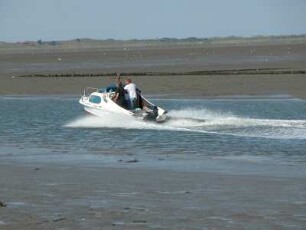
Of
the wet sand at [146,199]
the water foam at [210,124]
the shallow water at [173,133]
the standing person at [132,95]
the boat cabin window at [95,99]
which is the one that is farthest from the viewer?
the boat cabin window at [95,99]

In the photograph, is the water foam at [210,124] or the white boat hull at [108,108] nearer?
the water foam at [210,124]

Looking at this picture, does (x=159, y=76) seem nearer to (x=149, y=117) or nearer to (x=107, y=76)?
(x=107, y=76)

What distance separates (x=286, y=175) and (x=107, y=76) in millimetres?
42519

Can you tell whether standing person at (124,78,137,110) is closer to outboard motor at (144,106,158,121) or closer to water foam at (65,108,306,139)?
water foam at (65,108,306,139)

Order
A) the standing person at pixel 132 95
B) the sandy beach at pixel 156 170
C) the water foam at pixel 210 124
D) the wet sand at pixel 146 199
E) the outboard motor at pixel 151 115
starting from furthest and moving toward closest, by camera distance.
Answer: the standing person at pixel 132 95, the outboard motor at pixel 151 115, the water foam at pixel 210 124, the sandy beach at pixel 156 170, the wet sand at pixel 146 199

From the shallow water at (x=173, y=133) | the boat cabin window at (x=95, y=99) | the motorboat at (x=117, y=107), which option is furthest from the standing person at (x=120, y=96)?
the boat cabin window at (x=95, y=99)

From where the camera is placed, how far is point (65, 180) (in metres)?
16.4

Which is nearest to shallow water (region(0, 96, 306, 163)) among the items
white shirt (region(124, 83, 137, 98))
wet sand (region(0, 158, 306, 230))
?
white shirt (region(124, 83, 137, 98))

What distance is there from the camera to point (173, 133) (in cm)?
2586

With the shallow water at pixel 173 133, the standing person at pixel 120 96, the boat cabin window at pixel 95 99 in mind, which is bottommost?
the shallow water at pixel 173 133

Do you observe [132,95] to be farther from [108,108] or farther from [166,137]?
[166,137]

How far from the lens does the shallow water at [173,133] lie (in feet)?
70.5

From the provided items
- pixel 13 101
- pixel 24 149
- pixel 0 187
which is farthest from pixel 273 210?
pixel 13 101

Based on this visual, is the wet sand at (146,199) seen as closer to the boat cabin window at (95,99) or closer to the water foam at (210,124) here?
the water foam at (210,124)
